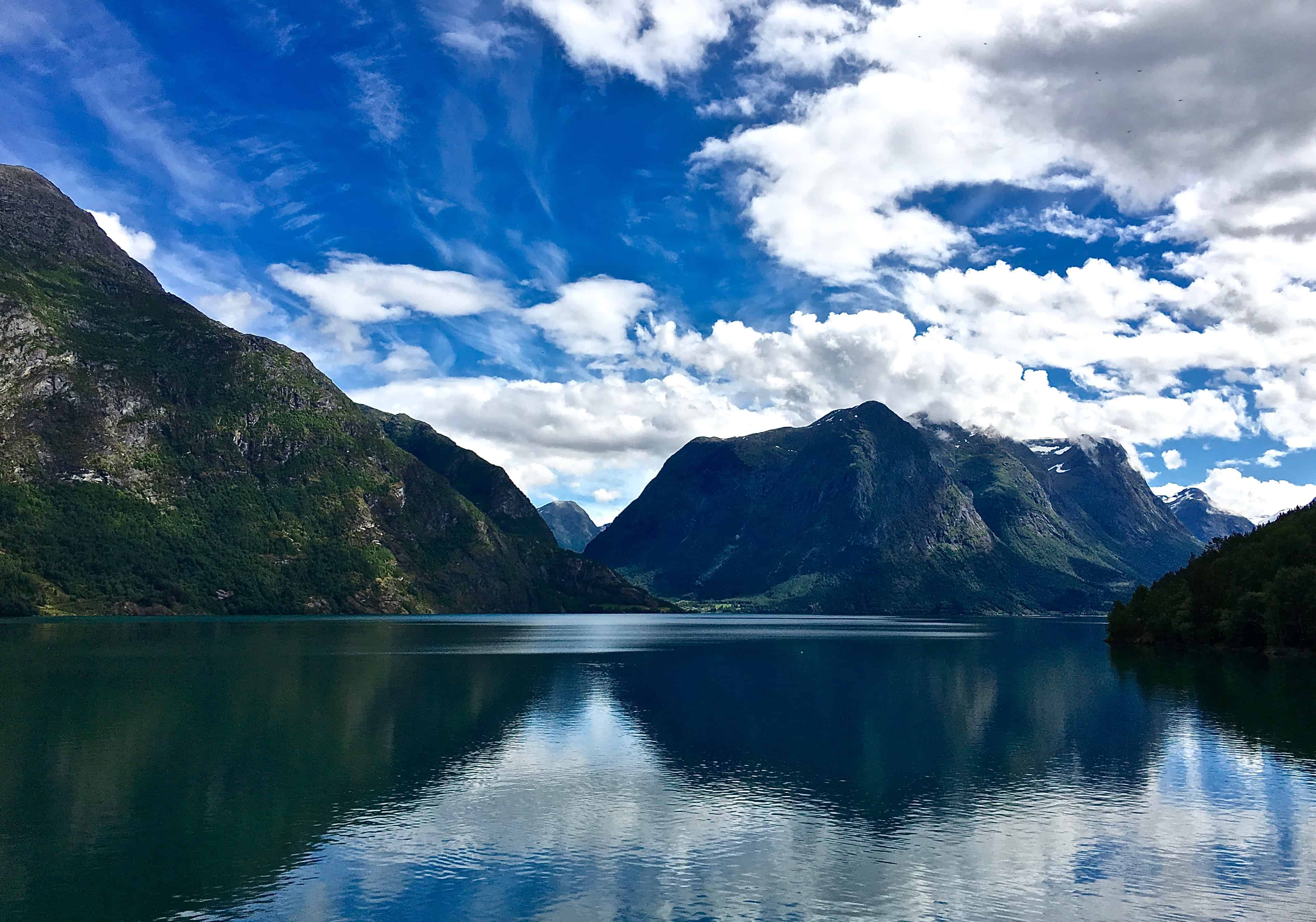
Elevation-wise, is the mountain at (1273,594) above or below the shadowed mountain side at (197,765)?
above

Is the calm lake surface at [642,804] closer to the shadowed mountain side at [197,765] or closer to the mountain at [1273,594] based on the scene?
the shadowed mountain side at [197,765]

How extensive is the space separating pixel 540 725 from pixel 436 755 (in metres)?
18.3

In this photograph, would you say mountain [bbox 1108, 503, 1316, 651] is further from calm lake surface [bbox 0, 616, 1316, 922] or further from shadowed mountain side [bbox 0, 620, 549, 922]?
shadowed mountain side [bbox 0, 620, 549, 922]

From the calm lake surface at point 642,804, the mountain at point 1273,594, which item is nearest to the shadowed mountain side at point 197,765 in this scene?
the calm lake surface at point 642,804

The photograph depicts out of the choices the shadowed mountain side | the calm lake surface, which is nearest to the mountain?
the calm lake surface

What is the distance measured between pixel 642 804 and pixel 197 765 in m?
36.7

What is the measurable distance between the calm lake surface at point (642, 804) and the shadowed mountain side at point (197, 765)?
0.32m

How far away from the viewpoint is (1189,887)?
44.7 m

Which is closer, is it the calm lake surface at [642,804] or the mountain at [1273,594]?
the calm lake surface at [642,804]

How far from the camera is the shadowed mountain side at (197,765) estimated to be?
144 ft

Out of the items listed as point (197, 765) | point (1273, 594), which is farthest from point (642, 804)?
point (1273, 594)

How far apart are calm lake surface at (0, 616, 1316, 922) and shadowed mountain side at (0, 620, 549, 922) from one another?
1.04ft

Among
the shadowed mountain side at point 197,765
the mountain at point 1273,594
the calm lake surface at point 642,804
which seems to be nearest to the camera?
the calm lake surface at point 642,804

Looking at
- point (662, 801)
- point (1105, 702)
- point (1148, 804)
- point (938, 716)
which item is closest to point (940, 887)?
point (662, 801)
